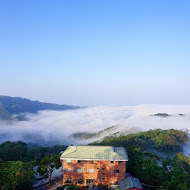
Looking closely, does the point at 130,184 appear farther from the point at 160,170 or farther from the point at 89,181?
the point at 89,181

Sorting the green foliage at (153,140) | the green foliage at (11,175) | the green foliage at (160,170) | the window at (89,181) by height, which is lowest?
the green foliage at (153,140)

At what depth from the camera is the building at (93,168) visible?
2856 cm

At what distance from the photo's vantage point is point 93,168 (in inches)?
1139

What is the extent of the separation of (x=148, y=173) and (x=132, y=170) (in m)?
3.69

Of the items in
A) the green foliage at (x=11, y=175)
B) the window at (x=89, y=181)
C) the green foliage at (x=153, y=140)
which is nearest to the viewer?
the green foliage at (x=11, y=175)

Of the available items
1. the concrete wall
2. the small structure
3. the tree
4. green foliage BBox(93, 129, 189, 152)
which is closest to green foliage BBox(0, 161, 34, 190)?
the tree

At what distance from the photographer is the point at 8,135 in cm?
14050

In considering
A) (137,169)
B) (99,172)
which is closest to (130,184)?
(99,172)

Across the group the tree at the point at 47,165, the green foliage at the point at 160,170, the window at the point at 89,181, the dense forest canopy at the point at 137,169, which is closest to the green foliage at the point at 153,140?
the dense forest canopy at the point at 137,169

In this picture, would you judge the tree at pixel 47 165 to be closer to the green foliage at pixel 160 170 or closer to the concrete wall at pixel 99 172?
the concrete wall at pixel 99 172

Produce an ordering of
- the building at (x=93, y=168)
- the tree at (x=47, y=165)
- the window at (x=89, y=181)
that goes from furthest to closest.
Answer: the window at (x=89, y=181), the tree at (x=47, y=165), the building at (x=93, y=168)

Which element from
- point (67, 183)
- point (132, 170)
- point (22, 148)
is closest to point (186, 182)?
point (132, 170)

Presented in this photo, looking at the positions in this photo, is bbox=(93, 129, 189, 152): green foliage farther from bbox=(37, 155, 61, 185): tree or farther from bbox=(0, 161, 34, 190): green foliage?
bbox=(0, 161, 34, 190): green foliage

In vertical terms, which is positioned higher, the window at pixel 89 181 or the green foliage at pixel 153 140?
the window at pixel 89 181
